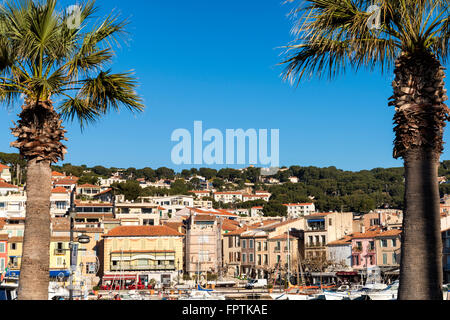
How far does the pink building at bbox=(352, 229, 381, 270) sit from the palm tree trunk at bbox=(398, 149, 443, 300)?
7032 cm

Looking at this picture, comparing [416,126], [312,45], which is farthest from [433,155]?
[312,45]

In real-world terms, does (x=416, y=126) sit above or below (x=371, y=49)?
below

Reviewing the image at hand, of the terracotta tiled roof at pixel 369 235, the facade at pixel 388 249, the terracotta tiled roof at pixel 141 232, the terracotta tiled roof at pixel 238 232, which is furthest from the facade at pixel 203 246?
the facade at pixel 388 249

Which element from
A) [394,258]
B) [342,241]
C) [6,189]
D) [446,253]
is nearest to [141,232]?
[342,241]

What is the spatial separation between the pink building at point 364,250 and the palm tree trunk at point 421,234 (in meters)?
70.3

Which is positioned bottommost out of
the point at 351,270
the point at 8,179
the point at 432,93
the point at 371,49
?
the point at 351,270

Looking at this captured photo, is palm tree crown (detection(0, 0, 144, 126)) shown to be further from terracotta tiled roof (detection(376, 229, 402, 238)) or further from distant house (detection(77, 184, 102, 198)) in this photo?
distant house (detection(77, 184, 102, 198))

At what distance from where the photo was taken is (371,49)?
1206cm

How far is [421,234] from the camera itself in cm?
1058

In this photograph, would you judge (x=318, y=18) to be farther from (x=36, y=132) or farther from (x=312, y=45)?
(x=36, y=132)

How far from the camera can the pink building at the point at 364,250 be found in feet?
261

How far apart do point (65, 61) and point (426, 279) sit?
7979 millimetres

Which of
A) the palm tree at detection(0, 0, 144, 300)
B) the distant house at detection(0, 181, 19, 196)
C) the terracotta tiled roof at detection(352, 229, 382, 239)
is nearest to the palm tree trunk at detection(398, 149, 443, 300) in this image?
the palm tree at detection(0, 0, 144, 300)

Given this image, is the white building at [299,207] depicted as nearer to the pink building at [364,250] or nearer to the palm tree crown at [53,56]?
the pink building at [364,250]
